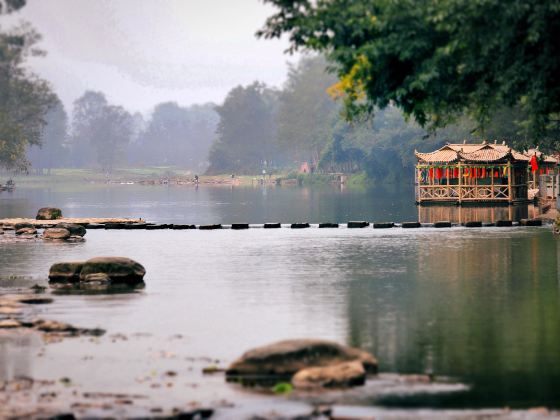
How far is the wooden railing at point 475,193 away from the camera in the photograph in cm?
8606

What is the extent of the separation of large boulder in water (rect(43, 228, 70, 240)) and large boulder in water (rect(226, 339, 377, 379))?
33948mm

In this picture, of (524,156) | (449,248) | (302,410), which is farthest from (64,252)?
(524,156)

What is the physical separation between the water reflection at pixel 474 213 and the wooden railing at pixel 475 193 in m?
3.41

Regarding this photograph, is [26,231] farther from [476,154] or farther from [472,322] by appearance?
[476,154]

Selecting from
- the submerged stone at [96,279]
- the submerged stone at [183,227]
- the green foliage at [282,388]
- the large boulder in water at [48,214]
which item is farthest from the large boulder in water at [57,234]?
the green foliage at [282,388]

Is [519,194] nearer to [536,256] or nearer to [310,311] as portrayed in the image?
[536,256]

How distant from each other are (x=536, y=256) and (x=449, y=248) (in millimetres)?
4883

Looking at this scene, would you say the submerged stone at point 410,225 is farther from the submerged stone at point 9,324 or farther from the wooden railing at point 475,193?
the submerged stone at point 9,324

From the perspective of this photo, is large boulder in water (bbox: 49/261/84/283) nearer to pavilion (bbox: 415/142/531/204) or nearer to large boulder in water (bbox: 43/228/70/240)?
large boulder in water (bbox: 43/228/70/240)

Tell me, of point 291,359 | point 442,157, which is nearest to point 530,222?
point 442,157

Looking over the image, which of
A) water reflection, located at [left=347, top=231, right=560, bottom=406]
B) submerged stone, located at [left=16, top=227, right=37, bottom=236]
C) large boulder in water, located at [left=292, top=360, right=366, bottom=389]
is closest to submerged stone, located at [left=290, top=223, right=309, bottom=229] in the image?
submerged stone, located at [left=16, top=227, right=37, bottom=236]

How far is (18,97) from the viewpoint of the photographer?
485ft

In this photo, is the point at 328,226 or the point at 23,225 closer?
the point at 23,225

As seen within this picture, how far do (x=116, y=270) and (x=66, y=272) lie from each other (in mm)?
1473
